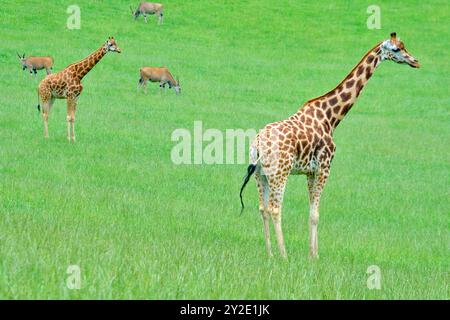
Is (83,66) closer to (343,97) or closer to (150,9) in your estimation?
(343,97)

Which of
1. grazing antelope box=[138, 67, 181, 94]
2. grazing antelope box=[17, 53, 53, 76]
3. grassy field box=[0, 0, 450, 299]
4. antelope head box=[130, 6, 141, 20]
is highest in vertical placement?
antelope head box=[130, 6, 141, 20]

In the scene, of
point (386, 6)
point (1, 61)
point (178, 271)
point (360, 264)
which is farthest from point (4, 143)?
point (386, 6)

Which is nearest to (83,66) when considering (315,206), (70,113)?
(70,113)

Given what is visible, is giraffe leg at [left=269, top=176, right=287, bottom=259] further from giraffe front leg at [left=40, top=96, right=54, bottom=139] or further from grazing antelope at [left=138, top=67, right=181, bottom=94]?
grazing antelope at [left=138, top=67, right=181, bottom=94]

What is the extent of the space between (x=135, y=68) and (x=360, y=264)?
2995 centimetres

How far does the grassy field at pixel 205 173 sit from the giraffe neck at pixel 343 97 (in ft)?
6.80

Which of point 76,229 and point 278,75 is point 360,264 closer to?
point 76,229

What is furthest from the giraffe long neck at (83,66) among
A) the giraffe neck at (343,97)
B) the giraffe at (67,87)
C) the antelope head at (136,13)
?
the antelope head at (136,13)

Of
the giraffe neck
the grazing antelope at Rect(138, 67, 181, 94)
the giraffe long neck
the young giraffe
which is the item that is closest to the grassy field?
the young giraffe

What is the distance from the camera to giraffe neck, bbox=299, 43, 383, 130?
36.5ft

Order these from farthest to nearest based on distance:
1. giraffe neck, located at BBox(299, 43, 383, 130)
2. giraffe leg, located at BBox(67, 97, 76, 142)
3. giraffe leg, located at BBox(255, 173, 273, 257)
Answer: giraffe leg, located at BBox(67, 97, 76, 142), giraffe neck, located at BBox(299, 43, 383, 130), giraffe leg, located at BBox(255, 173, 273, 257)

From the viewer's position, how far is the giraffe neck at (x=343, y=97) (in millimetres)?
11125

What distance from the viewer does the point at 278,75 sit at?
41.9 m

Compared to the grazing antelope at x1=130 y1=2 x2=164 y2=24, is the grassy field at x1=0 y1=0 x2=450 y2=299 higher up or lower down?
lower down
